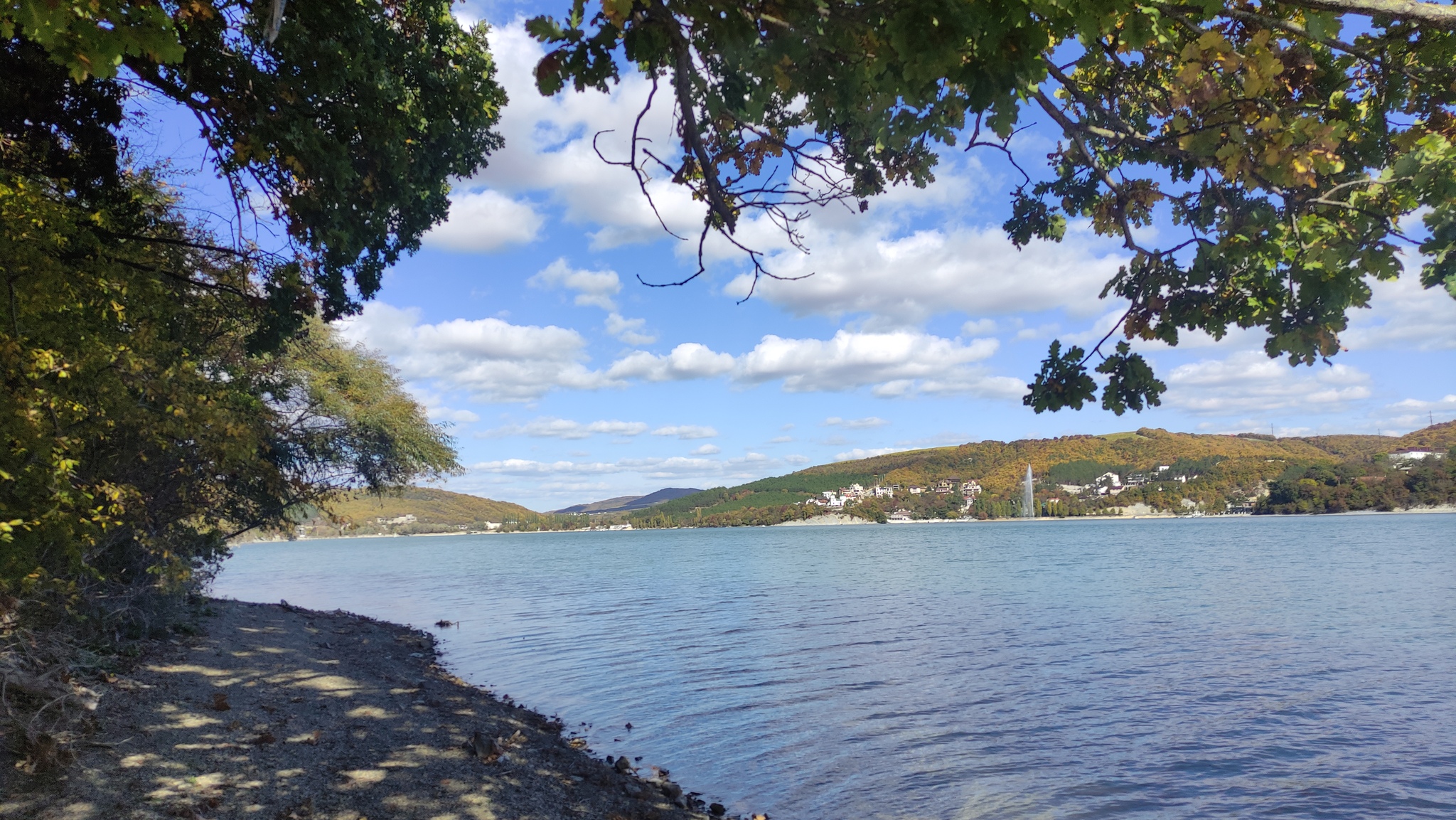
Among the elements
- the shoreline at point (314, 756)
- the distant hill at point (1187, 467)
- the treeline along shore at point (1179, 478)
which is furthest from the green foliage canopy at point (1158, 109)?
the distant hill at point (1187, 467)

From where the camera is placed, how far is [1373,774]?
10.1 metres

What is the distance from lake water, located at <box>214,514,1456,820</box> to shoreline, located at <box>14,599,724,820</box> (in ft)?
4.98

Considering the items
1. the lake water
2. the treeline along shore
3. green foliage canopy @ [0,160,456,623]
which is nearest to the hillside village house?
the treeline along shore

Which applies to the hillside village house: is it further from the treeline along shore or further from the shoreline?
the shoreline

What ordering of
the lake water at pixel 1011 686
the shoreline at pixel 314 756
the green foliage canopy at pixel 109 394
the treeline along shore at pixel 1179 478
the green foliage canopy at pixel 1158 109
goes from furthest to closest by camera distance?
1. the treeline along shore at pixel 1179 478
2. the lake water at pixel 1011 686
3. the shoreline at pixel 314 756
4. the green foliage canopy at pixel 109 394
5. the green foliage canopy at pixel 1158 109

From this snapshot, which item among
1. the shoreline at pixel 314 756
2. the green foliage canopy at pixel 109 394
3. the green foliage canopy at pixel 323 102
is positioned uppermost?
the green foliage canopy at pixel 323 102

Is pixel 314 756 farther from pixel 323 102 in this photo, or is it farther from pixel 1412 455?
pixel 1412 455

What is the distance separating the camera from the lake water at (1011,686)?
9891 millimetres

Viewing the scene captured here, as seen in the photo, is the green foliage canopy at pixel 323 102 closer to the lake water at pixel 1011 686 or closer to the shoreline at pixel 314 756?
the shoreline at pixel 314 756

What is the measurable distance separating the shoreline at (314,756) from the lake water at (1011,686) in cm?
152

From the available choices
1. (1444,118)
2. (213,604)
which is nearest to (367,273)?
(1444,118)

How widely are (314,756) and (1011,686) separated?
13050 mm

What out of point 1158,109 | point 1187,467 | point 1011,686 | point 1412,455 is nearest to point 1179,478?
point 1187,467

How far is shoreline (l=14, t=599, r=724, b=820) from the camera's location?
6.84 meters
